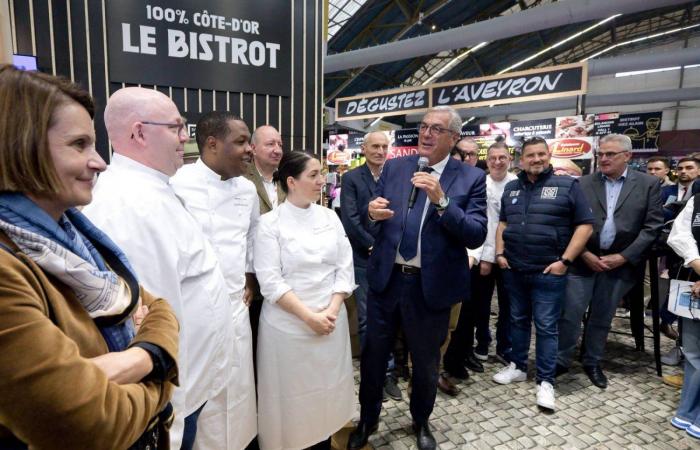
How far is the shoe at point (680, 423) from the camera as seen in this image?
2.34 metres

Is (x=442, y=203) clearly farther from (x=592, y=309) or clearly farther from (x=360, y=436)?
Answer: (x=592, y=309)

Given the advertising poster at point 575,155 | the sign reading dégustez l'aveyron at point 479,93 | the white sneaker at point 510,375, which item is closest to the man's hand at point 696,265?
the white sneaker at point 510,375

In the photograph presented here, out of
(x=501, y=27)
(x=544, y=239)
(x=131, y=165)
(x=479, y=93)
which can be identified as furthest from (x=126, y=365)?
(x=501, y=27)

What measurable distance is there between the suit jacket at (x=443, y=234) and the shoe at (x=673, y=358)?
8.30 feet

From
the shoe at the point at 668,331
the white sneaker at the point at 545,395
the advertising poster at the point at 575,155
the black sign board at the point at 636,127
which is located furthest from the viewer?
the black sign board at the point at 636,127

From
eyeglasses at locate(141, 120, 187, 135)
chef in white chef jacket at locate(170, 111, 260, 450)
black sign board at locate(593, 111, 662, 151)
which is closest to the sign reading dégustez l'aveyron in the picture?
chef in white chef jacket at locate(170, 111, 260, 450)

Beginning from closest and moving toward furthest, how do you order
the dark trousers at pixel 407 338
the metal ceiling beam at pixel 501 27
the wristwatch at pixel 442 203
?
1. the wristwatch at pixel 442 203
2. the dark trousers at pixel 407 338
3. the metal ceiling beam at pixel 501 27

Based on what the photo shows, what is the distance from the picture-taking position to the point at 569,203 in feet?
8.53

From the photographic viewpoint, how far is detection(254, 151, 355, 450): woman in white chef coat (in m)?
1.80

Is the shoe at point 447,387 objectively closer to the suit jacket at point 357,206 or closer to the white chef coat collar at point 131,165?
the suit jacket at point 357,206

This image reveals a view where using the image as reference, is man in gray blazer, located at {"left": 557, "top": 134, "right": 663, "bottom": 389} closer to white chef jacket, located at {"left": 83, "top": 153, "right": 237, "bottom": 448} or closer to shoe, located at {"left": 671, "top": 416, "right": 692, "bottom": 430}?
shoe, located at {"left": 671, "top": 416, "right": 692, "bottom": 430}

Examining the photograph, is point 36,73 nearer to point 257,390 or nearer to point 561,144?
point 257,390

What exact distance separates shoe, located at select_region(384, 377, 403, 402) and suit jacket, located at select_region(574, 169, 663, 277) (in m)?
1.60

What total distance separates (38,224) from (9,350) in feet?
0.78
